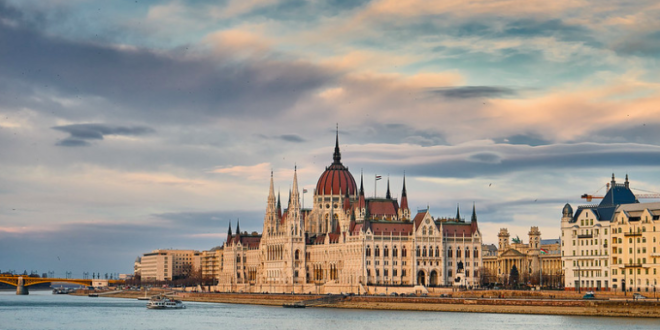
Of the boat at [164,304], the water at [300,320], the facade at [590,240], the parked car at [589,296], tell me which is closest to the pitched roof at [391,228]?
the water at [300,320]

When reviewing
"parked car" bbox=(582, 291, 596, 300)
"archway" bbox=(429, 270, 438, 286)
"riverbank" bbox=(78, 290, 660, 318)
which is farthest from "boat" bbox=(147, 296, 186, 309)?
"parked car" bbox=(582, 291, 596, 300)

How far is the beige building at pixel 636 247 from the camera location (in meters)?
134

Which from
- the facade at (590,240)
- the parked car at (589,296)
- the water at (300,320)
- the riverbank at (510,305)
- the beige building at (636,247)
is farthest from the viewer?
the facade at (590,240)

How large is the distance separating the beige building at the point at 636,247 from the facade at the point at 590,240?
4.56ft

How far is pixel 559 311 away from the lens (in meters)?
124

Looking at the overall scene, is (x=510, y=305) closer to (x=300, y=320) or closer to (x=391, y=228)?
(x=300, y=320)

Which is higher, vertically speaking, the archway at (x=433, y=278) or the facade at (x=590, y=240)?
the facade at (x=590, y=240)

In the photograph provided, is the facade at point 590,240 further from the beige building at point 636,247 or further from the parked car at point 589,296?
the parked car at point 589,296

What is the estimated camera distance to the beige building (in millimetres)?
133875

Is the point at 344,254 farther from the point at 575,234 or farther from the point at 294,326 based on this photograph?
the point at 294,326

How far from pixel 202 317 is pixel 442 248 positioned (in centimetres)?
6475

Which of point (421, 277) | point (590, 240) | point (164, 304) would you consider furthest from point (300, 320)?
point (421, 277)

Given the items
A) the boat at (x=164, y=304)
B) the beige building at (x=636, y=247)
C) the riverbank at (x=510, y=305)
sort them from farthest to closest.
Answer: the boat at (x=164, y=304), the beige building at (x=636, y=247), the riverbank at (x=510, y=305)

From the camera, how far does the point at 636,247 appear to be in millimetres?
137000
